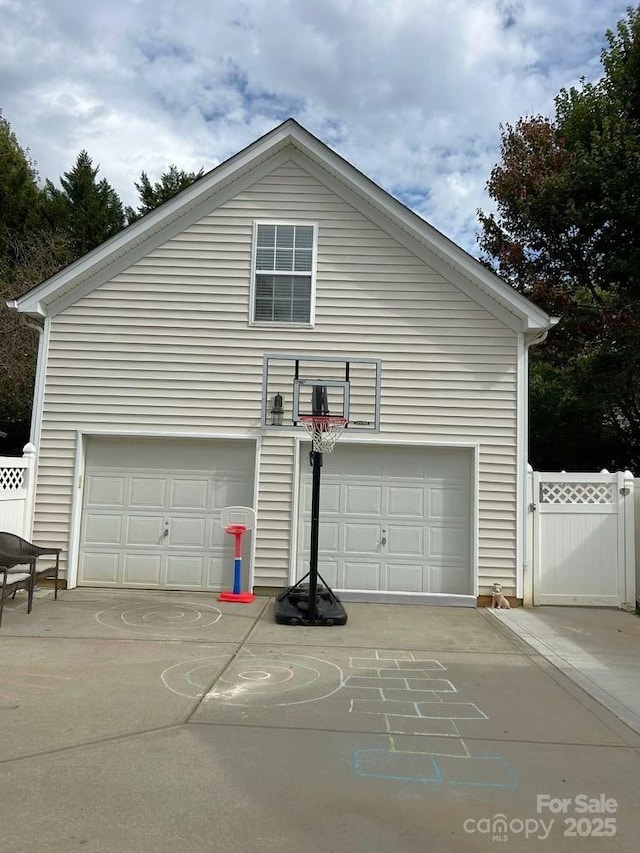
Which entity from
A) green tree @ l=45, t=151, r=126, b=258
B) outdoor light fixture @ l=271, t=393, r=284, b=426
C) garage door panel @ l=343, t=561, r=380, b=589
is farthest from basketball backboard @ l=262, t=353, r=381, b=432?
green tree @ l=45, t=151, r=126, b=258

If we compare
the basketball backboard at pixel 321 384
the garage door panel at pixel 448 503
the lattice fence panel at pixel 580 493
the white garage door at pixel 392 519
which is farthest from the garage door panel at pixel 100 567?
the lattice fence panel at pixel 580 493

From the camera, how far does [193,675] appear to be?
5594 millimetres

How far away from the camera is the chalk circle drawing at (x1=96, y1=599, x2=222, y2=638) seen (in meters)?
7.25

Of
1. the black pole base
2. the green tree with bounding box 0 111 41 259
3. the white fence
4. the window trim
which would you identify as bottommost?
the black pole base

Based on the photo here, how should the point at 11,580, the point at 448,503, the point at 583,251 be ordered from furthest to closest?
the point at 583,251 → the point at 448,503 → the point at 11,580

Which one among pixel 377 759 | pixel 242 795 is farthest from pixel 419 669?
pixel 242 795

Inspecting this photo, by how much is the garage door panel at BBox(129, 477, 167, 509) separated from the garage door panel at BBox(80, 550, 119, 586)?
0.81 meters

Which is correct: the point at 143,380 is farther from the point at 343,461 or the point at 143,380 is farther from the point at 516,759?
the point at 516,759

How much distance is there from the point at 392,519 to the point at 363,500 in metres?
0.50

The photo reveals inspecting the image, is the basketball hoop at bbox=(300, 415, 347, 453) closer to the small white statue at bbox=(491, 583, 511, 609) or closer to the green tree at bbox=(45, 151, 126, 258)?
the small white statue at bbox=(491, 583, 511, 609)

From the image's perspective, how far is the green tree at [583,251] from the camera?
51.5 feet

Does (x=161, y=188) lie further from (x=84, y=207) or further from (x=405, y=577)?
(x=405, y=577)

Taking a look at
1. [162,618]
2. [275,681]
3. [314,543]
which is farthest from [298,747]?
[162,618]

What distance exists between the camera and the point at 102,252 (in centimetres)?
962
